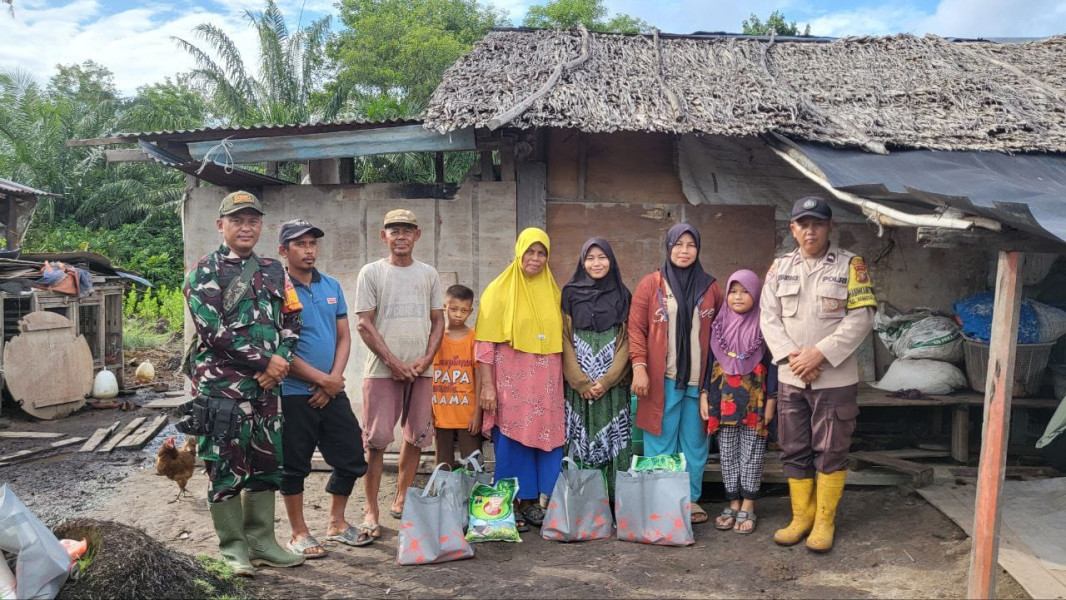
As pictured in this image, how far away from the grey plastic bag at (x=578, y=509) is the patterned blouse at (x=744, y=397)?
773 mm

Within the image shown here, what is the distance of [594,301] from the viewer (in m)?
4.46

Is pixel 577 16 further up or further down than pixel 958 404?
further up

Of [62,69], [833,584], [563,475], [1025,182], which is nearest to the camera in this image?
[833,584]

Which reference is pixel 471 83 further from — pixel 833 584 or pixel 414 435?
pixel 833 584

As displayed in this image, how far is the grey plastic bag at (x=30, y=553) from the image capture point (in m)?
2.99

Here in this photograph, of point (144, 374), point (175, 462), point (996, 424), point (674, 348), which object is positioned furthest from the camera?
point (144, 374)

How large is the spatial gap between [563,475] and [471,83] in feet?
10.2

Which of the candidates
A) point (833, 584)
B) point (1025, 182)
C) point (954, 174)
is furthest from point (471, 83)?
point (833, 584)

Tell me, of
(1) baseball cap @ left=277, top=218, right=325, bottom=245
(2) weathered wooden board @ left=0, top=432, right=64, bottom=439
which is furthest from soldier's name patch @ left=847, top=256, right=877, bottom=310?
(2) weathered wooden board @ left=0, top=432, right=64, bottom=439

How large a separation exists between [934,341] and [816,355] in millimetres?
2322

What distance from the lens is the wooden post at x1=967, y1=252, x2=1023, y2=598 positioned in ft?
10.3

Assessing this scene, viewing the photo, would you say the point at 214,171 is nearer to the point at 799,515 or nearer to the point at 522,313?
the point at 522,313

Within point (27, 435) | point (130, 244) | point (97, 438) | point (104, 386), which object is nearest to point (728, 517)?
point (97, 438)

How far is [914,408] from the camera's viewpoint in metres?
6.13
